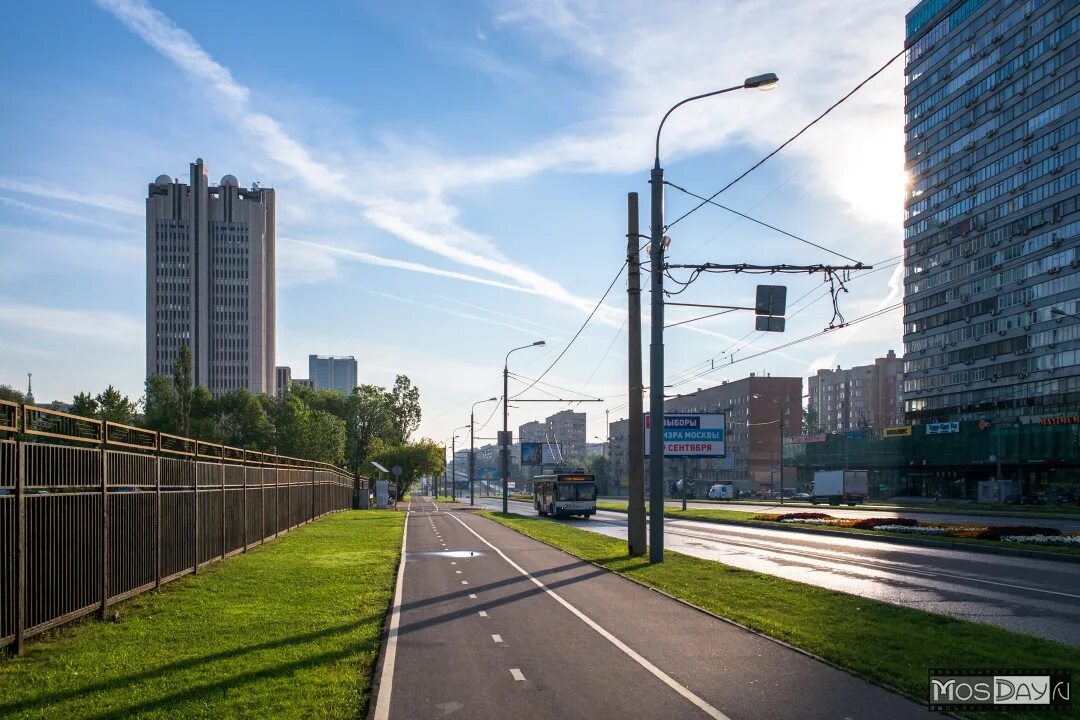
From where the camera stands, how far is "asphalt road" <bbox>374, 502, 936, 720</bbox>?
26.3 feet

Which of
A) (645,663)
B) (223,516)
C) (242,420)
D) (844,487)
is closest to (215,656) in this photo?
(645,663)

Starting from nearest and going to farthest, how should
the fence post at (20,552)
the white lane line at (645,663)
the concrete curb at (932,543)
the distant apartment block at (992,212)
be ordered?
the white lane line at (645,663), the fence post at (20,552), the concrete curb at (932,543), the distant apartment block at (992,212)

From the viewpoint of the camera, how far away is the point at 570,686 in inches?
348

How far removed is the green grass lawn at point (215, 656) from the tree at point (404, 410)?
368 ft

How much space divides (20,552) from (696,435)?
191ft

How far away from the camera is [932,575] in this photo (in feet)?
63.2

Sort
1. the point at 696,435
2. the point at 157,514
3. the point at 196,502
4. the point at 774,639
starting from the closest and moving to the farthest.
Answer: the point at 774,639, the point at 157,514, the point at 196,502, the point at 696,435

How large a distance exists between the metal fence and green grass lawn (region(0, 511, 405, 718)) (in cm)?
42

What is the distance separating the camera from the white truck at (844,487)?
71.9m

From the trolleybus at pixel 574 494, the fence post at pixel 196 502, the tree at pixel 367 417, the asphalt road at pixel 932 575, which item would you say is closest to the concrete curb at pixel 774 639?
the asphalt road at pixel 932 575

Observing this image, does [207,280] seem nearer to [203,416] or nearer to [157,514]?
[203,416]

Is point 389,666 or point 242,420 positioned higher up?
point 242,420

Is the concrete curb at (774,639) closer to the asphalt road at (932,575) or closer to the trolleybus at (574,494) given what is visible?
the asphalt road at (932,575)

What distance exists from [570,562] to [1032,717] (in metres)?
14.8
